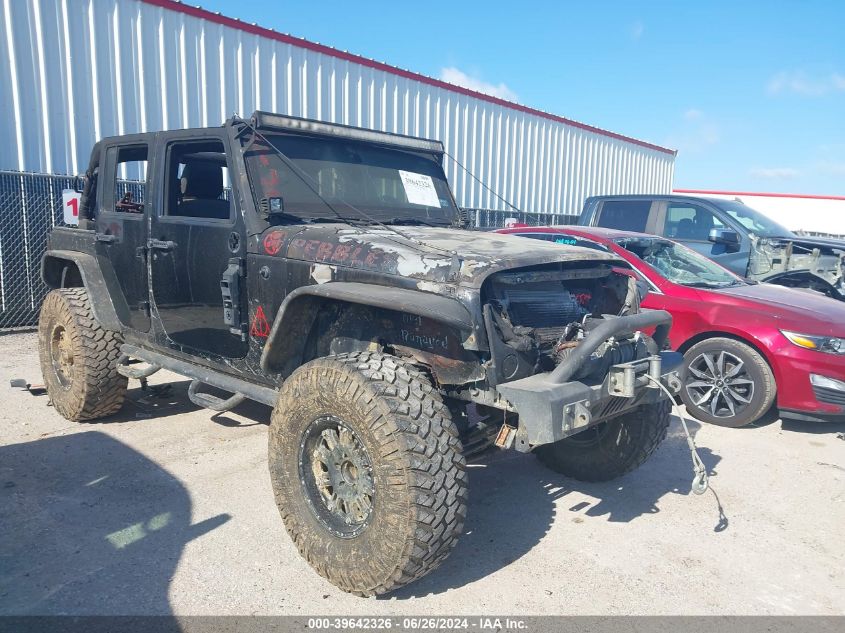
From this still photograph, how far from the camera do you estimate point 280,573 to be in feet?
9.96

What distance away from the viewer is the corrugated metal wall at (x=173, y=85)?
28.2 ft

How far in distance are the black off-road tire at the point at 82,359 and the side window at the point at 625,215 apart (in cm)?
631

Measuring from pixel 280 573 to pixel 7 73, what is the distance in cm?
832

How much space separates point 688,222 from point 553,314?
5875 millimetres

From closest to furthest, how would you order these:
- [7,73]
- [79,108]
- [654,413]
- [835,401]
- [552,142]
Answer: [654,413] < [835,401] < [7,73] < [79,108] < [552,142]

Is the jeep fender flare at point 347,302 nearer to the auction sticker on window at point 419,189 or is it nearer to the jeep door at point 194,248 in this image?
the jeep door at point 194,248

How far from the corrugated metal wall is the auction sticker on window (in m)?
6.70

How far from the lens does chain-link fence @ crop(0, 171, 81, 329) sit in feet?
27.7

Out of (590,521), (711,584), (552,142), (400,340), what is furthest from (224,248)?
(552,142)

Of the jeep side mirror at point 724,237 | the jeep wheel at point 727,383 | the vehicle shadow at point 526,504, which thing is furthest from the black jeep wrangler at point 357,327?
the jeep side mirror at point 724,237

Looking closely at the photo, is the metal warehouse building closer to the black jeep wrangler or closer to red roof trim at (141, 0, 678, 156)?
red roof trim at (141, 0, 678, 156)

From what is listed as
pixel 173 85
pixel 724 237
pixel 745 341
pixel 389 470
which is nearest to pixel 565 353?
pixel 389 470

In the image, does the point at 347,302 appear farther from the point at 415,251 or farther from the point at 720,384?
the point at 720,384

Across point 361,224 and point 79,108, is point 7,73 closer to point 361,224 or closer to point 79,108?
point 79,108
